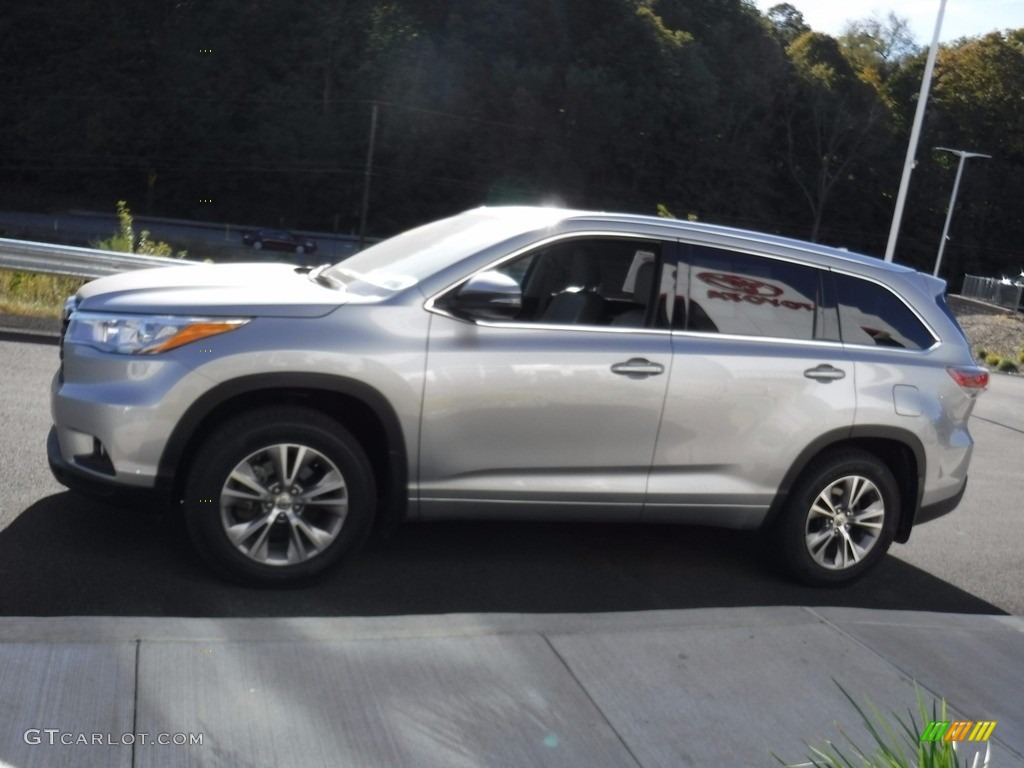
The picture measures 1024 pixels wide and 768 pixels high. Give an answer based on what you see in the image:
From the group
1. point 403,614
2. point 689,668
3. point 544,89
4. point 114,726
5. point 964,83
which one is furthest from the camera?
point 964,83

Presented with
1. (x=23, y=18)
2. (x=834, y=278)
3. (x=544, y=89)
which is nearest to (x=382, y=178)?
(x=544, y=89)

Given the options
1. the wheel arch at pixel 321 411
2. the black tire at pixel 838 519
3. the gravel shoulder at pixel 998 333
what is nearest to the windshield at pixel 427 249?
the wheel arch at pixel 321 411

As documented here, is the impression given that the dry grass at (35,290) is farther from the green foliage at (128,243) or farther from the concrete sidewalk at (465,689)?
the concrete sidewalk at (465,689)

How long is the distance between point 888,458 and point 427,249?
265 cm

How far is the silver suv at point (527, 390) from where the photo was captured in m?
5.28

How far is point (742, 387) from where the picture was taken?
601 cm

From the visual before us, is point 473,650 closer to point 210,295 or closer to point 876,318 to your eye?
point 210,295

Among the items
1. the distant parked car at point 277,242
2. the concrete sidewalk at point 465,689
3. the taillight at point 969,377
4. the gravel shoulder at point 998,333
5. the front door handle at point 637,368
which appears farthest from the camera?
the distant parked car at point 277,242

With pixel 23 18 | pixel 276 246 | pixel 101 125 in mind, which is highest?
pixel 23 18

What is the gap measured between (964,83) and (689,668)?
84.7 m

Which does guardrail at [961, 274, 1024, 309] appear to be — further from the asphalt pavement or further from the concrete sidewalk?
the concrete sidewalk

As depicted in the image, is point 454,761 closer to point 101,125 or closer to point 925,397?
point 925,397

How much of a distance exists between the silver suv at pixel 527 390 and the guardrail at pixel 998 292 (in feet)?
166

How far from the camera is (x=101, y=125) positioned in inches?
2884
